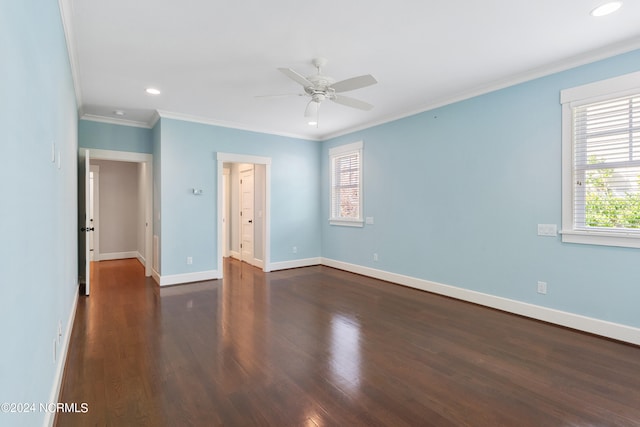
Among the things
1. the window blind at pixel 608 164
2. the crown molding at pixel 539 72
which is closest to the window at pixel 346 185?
the crown molding at pixel 539 72

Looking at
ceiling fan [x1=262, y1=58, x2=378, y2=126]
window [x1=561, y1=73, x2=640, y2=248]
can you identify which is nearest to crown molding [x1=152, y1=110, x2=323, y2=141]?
ceiling fan [x1=262, y1=58, x2=378, y2=126]

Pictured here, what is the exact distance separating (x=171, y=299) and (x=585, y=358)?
4.60m

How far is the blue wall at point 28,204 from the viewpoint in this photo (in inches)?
42.4

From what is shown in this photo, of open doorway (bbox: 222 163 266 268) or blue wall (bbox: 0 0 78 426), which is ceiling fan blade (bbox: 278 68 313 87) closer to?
blue wall (bbox: 0 0 78 426)

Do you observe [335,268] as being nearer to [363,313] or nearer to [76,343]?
[363,313]

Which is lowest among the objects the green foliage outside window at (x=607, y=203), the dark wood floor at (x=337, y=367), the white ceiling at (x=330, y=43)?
the dark wood floor at (x=337, y=367)

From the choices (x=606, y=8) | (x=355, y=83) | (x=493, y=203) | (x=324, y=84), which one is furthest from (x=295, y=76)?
(x=493, y=203)

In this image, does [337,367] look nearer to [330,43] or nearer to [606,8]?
[330,43]

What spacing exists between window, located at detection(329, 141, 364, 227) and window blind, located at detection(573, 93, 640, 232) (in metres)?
3.30

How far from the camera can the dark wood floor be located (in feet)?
6.61

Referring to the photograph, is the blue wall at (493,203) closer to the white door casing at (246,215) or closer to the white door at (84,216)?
the white door casing at (246,215)

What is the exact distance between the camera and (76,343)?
119 inches

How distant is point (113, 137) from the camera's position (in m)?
5.47

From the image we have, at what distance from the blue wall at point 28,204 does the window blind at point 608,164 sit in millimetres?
4333
